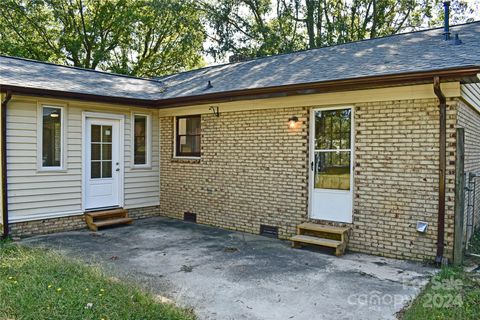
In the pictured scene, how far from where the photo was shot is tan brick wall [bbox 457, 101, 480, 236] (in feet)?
18.2

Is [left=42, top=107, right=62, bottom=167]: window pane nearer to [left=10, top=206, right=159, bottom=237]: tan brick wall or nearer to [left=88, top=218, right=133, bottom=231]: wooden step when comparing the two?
[left=10, top=206, right=159, bottom=237]: tan brick wall

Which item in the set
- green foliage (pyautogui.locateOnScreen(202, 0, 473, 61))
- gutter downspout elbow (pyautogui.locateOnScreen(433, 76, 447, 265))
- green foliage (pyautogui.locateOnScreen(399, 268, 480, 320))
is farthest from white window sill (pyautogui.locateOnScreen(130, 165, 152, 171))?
green foliage (pyautogui.locateOnScreen(202, 0, 473, 61))

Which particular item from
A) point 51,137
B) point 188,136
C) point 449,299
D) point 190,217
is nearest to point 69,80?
point 51,137

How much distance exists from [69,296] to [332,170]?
4468mm

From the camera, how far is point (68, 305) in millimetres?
3473

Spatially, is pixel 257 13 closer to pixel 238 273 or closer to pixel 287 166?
pixel 287 166

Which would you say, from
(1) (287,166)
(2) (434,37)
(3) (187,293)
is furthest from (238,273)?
(2) (434,37)

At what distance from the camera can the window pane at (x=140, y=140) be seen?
8.72 m

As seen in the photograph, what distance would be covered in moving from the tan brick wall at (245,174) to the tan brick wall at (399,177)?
3.57 ft

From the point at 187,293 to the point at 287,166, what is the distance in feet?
11.1

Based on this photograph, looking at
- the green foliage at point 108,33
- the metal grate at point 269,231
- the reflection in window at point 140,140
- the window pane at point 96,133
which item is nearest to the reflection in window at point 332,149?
the metal grate at point 269,231

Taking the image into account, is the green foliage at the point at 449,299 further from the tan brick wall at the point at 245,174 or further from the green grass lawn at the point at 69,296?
the tan brick wall at the point at 245,174

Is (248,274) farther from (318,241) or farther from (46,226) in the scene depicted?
(46,226)

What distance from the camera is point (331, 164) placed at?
21.0ft
